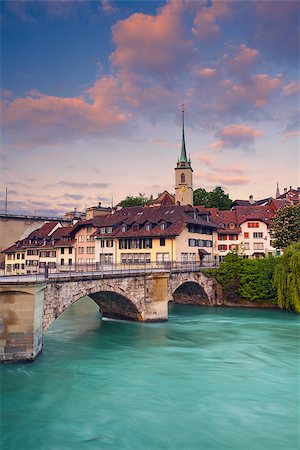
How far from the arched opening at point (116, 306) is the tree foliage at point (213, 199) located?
53124 millimetres

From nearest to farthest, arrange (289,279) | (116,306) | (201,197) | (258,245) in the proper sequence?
(116,306), (289,279), (258,245), (201,197)

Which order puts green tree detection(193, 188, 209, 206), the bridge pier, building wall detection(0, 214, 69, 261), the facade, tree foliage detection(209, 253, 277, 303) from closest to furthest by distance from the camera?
the bridge pier → tree foliage detection(209, 253, 277, 303) → the facade → building wall detection(0, 214, 69, 261) → green tree detection(193, 188, 209, 206)

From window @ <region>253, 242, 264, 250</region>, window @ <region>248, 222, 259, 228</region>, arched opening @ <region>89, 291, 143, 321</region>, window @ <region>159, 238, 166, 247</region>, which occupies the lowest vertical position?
arched opening @ <region>89, 291, 143, 321</region>

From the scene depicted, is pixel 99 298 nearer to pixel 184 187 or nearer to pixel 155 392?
Result: pixel 155 392

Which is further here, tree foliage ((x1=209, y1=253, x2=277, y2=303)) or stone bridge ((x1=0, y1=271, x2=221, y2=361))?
tree foliage ((x1=209, y1=253, x2=277, y2=303))

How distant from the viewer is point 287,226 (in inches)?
2024

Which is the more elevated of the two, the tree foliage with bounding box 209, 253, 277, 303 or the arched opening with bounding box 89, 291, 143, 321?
the tree foliage with bounding box 209, 253, 277, 303

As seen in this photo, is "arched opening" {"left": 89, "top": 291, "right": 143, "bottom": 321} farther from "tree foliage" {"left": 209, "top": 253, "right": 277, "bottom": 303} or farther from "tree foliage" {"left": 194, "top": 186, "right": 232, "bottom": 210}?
"tree foliage" {"left": 194, "top": 186, "right": 232, "bottom": 210}

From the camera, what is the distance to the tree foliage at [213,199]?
8600 cm

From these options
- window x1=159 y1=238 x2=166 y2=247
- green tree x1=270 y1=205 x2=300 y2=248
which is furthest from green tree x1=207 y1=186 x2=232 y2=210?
window x1=159 y1=238 x2=166 y2=247

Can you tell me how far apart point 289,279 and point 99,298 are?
17.7 metres

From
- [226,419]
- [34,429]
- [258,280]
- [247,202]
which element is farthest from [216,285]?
[247,202]

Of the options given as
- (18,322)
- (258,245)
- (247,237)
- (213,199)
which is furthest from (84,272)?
(213,199)

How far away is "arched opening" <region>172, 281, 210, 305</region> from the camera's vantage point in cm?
4481
